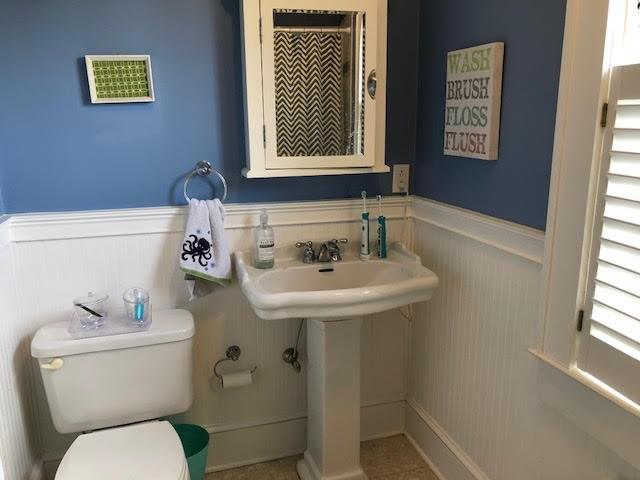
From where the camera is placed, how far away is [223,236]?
1891 millimetres

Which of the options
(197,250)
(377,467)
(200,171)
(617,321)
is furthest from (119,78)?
(377,467)

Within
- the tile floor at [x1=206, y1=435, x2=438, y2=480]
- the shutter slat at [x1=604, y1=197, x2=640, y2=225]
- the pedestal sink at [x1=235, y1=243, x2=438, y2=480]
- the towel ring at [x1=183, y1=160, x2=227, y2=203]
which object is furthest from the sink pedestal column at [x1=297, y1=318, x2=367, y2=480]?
the shutter slat at [x1=604, y1=197, x2=640, y2=225]

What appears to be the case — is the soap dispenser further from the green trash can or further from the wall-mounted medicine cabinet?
the green trash can

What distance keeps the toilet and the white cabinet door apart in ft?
2.36

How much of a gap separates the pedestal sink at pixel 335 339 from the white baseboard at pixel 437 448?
331 mm

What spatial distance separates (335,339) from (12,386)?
1.05 metres

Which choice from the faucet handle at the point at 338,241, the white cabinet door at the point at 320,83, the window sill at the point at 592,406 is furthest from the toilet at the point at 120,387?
the window sill at the point at 592,406

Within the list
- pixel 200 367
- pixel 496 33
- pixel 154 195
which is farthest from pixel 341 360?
pixel 496 33

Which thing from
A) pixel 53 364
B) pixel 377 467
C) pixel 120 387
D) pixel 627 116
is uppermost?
pixel 627 116

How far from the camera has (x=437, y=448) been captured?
2.08 metres

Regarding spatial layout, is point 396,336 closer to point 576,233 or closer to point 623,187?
point 576,233

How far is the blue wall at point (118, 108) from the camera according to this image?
66.2 inches

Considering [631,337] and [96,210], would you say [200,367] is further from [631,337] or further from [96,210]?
[631,337]

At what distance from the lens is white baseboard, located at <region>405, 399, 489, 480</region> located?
1.89m
